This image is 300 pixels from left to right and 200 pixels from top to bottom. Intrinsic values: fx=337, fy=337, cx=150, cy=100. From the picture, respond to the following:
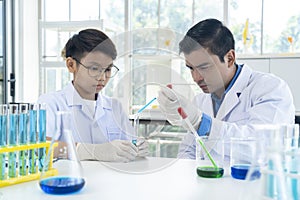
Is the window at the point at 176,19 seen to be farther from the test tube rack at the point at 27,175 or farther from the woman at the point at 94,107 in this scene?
the test tube rack at the point at 27,175

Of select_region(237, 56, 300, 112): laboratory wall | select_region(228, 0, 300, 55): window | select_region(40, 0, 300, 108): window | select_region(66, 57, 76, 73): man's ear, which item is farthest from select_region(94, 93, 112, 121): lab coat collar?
select_region(228, 0, 300, 55): window

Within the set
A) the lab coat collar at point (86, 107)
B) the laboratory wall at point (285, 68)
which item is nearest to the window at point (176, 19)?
the laboratory wall at point (285, 68)

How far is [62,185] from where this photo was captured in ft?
2.71

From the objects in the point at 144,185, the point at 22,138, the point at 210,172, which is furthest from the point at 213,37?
the point at 22,138

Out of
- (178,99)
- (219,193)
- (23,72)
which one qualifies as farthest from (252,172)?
(23,72)

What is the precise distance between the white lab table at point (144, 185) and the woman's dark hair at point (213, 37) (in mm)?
557

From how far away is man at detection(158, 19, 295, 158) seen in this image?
1208 mm

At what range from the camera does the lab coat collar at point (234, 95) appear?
1544 mm

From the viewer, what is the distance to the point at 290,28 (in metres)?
3.10

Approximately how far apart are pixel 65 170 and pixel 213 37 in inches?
34.9

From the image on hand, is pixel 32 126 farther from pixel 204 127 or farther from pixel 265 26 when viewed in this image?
pixel 265 26

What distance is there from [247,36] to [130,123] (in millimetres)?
2307

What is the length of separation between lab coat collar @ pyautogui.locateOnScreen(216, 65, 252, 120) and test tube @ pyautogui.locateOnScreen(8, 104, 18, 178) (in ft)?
2.93

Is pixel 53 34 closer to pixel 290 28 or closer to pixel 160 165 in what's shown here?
pixel 290 28
